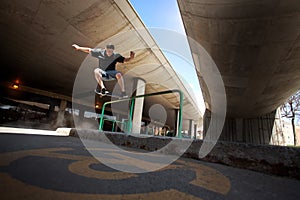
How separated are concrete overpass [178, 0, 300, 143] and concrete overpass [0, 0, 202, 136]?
2306mm

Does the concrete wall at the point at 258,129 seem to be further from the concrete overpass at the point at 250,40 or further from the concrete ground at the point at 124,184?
the concrete ground at the point at 124,184

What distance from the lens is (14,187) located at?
83 cm

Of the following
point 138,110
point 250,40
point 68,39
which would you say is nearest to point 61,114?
point 138,110

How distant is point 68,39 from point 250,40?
6665 mm

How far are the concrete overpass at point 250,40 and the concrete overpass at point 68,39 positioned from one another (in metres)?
2.31

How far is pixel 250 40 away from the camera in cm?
470

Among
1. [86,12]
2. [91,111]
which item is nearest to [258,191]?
[86,12]

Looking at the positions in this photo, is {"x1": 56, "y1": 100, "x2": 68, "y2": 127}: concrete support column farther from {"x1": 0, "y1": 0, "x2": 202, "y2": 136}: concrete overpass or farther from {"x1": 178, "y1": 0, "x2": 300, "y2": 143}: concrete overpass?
{"x1": 178, "y1": 0, "x2": 300, "y2": 143}: concrete overpass

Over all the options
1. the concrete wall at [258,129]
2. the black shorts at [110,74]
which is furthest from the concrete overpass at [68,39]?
the concrete wall at [258,129]

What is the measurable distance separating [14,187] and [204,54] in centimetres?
614

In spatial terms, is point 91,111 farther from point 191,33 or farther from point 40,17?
point 191,33

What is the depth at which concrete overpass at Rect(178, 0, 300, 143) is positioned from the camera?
12.3ft

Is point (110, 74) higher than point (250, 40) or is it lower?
lower

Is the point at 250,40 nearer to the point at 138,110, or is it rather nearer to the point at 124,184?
the point at 124,184
